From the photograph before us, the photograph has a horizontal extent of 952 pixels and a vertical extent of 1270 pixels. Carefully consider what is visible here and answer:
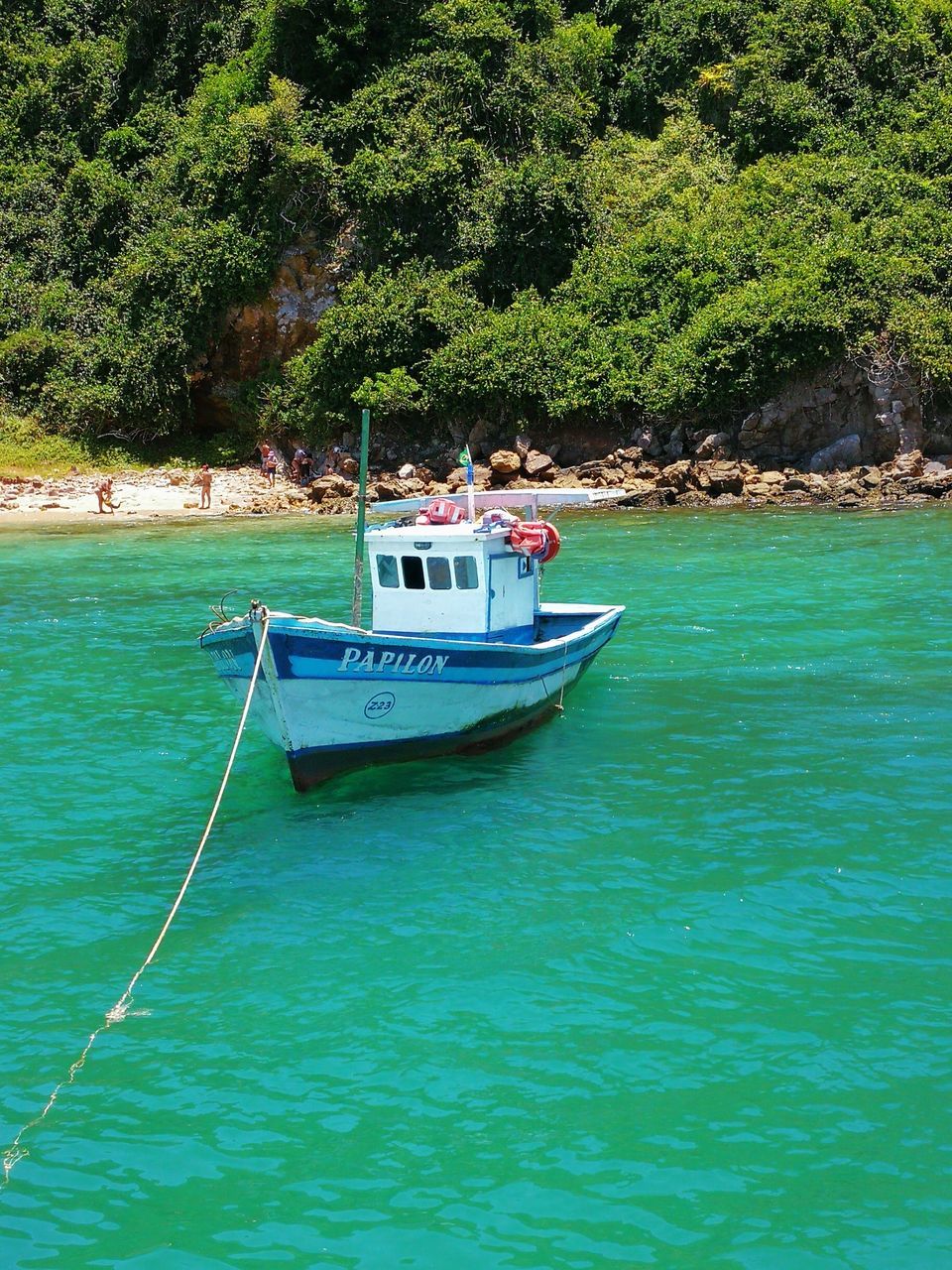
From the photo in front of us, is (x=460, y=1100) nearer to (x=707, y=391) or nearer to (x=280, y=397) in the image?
(x=707, y=391)

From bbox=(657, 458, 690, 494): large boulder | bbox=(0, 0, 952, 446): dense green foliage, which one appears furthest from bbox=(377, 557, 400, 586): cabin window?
bbox=(0, 0, 952, 446): dense green foliage

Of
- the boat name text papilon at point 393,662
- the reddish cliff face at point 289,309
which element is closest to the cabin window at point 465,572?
the boat name text papilon at point 393,662

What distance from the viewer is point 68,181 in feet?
168

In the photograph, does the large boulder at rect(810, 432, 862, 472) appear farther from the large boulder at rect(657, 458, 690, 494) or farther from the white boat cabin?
the white boat cabin

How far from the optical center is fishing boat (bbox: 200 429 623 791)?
12625 millimetres

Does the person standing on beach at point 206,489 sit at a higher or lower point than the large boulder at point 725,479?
lower

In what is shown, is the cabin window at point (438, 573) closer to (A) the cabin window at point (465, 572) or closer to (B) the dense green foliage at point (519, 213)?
(A) the cabin window at point (465, 572)

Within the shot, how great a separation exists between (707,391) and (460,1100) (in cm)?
3354

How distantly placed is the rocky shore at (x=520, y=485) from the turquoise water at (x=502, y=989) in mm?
20218

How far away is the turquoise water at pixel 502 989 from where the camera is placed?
6.73 meters

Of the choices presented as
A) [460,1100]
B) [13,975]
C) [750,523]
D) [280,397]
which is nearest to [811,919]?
[460,1100]

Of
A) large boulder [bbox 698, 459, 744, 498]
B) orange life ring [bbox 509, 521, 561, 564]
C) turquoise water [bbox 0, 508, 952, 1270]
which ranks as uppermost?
large boulder [bbox 698, 459, 744, 498]

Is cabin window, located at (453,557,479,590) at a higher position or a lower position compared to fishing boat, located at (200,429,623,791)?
higher

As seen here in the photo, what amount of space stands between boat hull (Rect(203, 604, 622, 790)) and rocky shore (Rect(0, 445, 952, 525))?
23.0m
